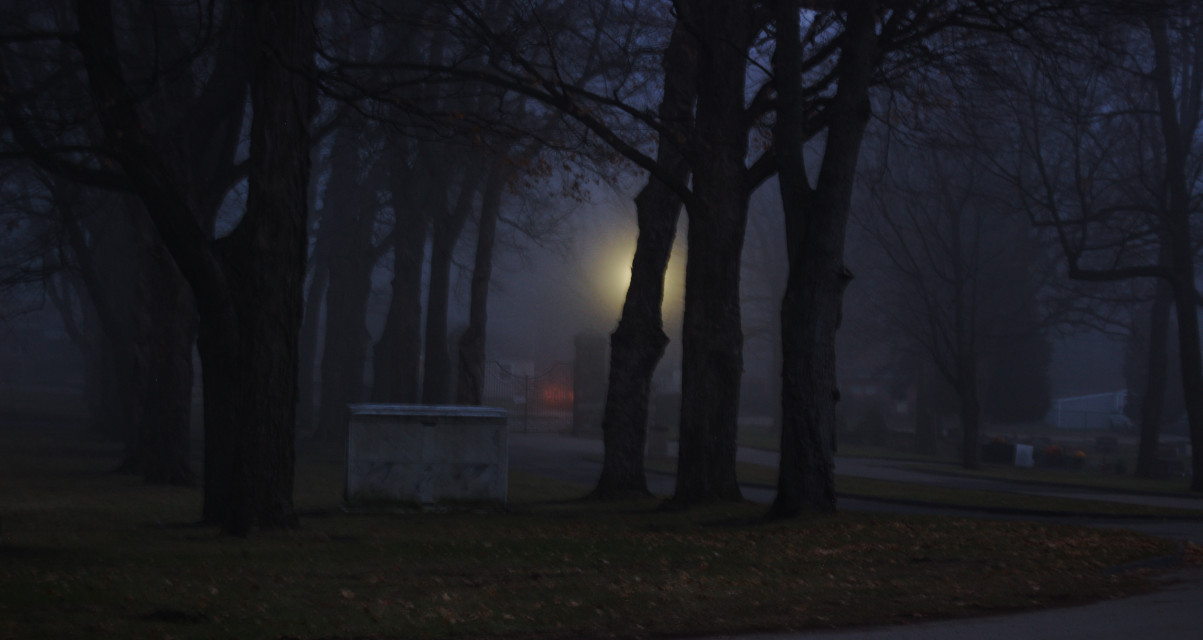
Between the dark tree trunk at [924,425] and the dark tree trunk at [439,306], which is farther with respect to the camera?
the dark tree trunk at [924,425]

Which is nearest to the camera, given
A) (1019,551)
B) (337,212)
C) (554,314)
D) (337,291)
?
(1019,551)

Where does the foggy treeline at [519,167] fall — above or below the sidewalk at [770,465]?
above

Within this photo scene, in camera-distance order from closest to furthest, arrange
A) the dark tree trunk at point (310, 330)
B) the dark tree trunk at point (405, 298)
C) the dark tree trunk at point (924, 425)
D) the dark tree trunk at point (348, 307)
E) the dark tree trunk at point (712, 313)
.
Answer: the dark tree trunk at point (712, 313) < the dark tree trunk at point (405, 298) < the dark tree trunk at point (348, 307) < the dark tree trunk at point (310, 330) < the dark tree trunk at point (924, 425)

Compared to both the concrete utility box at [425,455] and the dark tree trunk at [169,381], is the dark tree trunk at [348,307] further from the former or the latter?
the concrete utility box at [425,455]

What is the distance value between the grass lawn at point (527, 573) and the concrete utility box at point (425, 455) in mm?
635

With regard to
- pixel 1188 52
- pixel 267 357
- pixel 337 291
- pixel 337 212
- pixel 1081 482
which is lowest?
pixel 1081 482

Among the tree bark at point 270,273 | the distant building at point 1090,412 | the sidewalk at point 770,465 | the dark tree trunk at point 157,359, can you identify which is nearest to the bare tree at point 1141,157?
the sidewalk at point 770,465

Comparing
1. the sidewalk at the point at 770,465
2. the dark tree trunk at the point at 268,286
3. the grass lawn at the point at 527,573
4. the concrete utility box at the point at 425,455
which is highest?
the dark tree trunk at the point at 268,286

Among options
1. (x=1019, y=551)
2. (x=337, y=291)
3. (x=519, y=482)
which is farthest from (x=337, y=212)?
(x=1019, y=551)

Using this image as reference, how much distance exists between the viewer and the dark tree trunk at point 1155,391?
32469mm

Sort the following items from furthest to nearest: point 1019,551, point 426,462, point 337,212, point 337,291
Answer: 1. point 337,212
2. point 337,291
3. point 426,462
4. point 1019,551

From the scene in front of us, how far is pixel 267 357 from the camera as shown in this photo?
11.9 metres

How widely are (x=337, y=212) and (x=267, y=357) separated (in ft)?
79.1

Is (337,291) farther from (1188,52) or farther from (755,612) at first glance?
(755,612)
